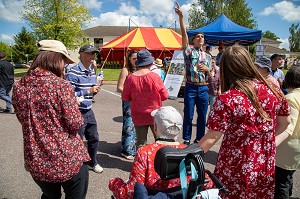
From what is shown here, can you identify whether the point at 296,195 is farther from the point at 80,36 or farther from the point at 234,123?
the point at 80,36

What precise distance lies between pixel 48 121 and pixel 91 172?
7.36 ft

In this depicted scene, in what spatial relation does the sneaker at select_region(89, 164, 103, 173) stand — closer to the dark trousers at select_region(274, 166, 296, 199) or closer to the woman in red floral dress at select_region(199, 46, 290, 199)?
the woman in red floral dress at select_region(199, 46, 290, 199)

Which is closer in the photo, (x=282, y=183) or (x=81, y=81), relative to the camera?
(x=282, y=183)

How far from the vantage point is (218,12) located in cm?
3722

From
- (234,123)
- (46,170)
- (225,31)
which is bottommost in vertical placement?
(46,170)

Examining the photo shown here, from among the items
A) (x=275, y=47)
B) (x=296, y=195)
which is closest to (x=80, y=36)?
(x=296, y=195)

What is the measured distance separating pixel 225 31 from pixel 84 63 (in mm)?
7837

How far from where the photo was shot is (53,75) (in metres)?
1.85

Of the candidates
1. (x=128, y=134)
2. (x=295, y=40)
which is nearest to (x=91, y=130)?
(x=128, y=134)

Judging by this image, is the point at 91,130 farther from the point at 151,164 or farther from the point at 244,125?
the point at 244,125

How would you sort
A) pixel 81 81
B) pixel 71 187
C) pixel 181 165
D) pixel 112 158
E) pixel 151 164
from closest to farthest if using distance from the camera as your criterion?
pixel 181 165
pixel 151 164
pixel 71 187
pixel 81 81
pixel 112 158

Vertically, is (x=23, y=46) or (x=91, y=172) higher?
(x=23, y=46)

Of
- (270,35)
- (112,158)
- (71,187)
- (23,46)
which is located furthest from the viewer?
(270,35)

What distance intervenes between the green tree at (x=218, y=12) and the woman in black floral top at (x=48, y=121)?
39136 millimetres
